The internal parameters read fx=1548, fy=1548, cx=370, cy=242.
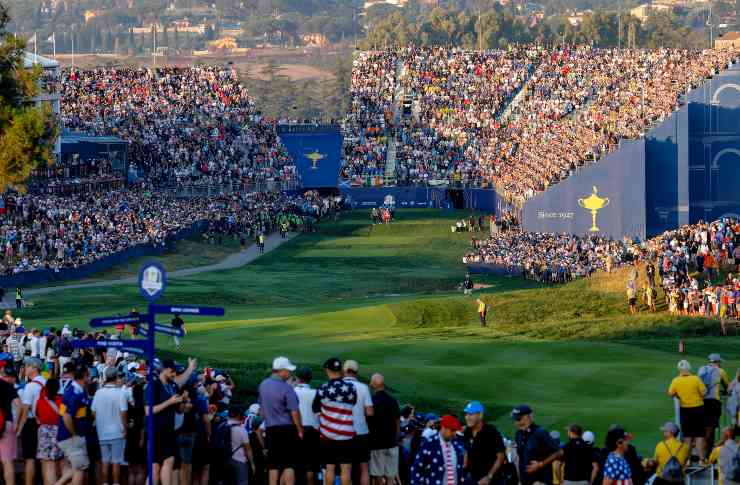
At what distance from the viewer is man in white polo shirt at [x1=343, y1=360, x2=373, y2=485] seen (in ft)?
52.5

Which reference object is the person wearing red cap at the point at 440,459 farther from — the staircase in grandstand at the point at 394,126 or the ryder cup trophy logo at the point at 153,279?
the staircase in grandstand at the point at 394,126

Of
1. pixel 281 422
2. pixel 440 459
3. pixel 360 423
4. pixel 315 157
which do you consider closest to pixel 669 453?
pixel 440 459

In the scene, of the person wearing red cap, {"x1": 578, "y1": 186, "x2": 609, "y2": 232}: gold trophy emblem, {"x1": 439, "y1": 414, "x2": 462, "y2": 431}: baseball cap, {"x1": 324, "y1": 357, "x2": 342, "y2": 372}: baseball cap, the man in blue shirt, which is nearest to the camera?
{"x1": 439, "y1": 414, "x2": 462, "y2": 431}: baseball cap

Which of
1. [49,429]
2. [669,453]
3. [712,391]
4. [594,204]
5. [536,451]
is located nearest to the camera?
[536,451]

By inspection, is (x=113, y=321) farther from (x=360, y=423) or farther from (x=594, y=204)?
(x=594, y=204)

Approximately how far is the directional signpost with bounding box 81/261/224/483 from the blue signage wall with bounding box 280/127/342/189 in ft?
244

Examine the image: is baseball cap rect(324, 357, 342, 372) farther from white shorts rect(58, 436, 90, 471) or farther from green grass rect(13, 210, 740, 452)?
green grass rect(13, 210, 740, 452)

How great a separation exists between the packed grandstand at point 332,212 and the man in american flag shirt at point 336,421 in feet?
0.07

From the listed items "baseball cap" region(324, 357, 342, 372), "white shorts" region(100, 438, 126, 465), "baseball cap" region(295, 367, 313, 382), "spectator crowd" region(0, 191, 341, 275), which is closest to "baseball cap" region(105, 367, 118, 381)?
"white shorts" region(100, 438, 126, 465)

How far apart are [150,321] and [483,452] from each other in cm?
361

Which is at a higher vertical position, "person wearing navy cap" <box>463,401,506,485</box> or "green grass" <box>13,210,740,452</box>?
"person wearing navy cap" <box>463,401,506,485</box>

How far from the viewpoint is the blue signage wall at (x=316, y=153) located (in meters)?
91.8

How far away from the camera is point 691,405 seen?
763 inches

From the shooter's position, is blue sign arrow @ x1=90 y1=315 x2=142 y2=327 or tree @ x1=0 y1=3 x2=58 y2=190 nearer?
blue sign arrow @ x1=90 y1=315 x2=142 y2=327
